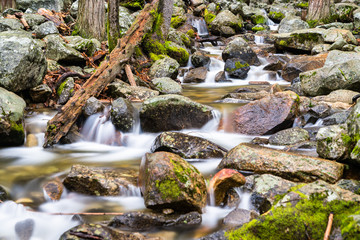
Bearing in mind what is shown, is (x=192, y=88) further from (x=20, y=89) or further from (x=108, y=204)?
(x=108, y=204)

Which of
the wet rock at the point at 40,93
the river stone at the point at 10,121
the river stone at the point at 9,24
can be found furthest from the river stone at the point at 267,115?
the river stone at the point at 9,24

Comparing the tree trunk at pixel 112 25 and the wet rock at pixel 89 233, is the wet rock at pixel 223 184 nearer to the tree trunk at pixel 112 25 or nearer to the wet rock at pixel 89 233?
the wet rock at pixel 89 233

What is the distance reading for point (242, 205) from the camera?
3584 millimetres

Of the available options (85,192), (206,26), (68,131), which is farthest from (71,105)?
(206,26)

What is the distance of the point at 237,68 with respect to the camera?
436 inches

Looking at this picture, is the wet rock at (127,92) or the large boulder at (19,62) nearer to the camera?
the large boulder at (19,62)

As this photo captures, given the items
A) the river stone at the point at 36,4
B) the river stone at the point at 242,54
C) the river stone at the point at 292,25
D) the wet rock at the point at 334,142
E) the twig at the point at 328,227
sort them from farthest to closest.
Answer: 1. the river stone at the point at 292,25
2. the river stone at the point at 36,4
3. the river stone at the point at 242,54
4. the wet rock at the point at 334,142
5. the twig at the point at 328,227

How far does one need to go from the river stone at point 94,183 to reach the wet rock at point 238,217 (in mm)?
1252

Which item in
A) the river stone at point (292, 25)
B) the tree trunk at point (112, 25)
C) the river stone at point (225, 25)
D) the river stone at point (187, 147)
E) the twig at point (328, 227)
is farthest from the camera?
the river stone at point (225, 25)

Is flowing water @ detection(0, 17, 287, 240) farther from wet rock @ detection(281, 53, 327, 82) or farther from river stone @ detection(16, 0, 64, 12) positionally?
river stone @ detection(16, 0, 64, 12)

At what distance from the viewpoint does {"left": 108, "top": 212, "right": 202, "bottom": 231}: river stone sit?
10.3 ft

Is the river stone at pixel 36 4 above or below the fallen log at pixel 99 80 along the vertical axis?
above

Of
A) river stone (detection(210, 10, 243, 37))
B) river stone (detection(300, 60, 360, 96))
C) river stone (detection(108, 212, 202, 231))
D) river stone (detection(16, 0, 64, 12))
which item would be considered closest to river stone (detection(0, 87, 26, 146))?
river stone (detection(108, 212, 202, 231))

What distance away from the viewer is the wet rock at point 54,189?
377 cm
